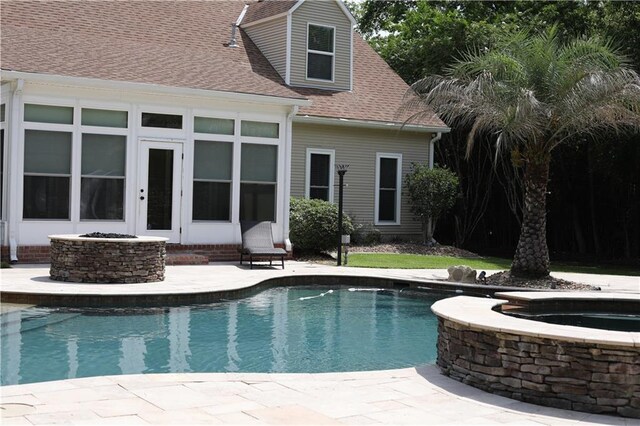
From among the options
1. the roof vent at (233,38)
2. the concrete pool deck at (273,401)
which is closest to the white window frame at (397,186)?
the roof vent at (233,38)

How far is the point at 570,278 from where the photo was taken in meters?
14.5

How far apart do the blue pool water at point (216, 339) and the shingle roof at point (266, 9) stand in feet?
33.5

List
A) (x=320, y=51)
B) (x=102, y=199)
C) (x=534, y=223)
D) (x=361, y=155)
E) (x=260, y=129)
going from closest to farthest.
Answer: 1. (x=534, y=223)
2. (x=102, y=199)
3. (x=260, y=129)
4. (x=361, y=155)
5. (x=320, y=51)

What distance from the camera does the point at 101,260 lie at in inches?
457

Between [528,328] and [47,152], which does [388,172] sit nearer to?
[47,152]

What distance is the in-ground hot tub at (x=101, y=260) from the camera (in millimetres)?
11609

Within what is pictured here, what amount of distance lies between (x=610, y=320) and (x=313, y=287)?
17.7ft

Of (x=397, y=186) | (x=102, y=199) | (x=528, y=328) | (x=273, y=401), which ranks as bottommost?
(x=273, y=401)

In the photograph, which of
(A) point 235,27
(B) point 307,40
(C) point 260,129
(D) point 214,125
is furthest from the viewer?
(A) point 235,27

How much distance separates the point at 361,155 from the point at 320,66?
8.48 feet

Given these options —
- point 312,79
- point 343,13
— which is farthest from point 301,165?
point 343,13

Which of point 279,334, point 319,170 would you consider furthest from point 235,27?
point 279,334

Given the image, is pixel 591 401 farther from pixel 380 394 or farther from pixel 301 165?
pixel 301 165

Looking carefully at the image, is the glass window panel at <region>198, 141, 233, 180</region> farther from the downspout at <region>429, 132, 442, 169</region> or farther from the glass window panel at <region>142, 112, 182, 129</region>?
the downspout at <region>429, 132, 442, 169</region>
